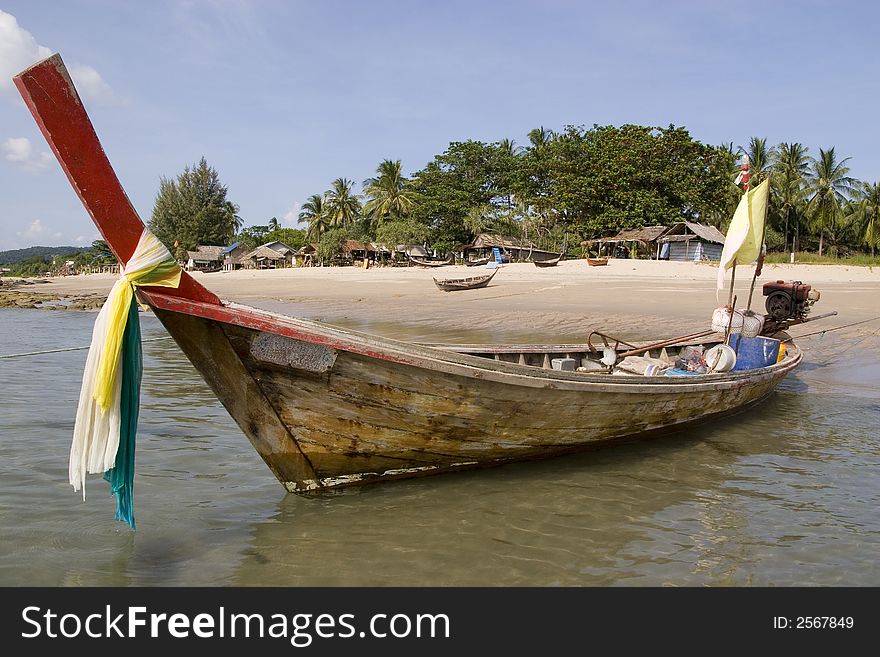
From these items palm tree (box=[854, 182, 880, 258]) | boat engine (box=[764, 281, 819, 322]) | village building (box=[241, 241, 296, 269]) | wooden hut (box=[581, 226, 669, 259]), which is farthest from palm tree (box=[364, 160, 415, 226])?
boat engine (box=[764, 281, 819, 322])

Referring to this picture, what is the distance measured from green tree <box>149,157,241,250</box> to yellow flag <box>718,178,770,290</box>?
2392 inches

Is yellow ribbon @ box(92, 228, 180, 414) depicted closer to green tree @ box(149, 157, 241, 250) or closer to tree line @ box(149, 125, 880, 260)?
tree line @ box(149, 125, 880, 260)

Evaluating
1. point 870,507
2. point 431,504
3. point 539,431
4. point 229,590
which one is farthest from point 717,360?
point 229,590

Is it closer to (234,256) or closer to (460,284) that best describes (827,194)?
(460,284)

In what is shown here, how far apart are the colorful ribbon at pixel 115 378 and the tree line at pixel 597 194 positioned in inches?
1456

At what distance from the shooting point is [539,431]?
5.29 meters

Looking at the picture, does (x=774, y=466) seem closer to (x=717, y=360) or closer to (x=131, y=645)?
(x=717, y=360)

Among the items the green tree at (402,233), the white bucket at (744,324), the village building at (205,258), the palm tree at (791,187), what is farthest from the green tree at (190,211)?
the white bucket at (744,324)

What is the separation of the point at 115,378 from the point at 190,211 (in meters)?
64.3

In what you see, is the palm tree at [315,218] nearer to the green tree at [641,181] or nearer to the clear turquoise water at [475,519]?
the green tree at [641,181]

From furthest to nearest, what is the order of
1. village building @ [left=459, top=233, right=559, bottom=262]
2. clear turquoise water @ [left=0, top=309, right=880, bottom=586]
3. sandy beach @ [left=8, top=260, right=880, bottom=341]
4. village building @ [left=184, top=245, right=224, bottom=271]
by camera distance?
village building @ [left=184, top=245, right=224, bottom=271] < village building @ [left=459, top=233, right=559, bottom=262] < sandy beach @ [left=8, top=260, right=880, bottom=341] < clear turquoise water @ [left=0, top=309, right=880, bottom=586]

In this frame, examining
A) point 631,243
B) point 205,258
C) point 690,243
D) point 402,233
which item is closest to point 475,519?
point 690,243

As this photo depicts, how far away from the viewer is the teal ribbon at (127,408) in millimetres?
3516

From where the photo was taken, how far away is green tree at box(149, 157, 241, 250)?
61750 mm
